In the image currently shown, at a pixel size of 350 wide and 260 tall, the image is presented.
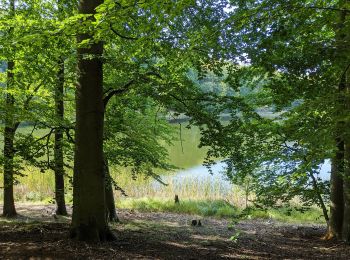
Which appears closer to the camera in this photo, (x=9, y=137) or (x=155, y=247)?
(x=155, y=247)

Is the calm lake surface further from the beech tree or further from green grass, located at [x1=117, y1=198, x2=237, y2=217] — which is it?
the beech tree

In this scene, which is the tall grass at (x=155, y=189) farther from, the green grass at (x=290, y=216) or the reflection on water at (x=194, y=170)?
the green grass at (x=290, y=216)

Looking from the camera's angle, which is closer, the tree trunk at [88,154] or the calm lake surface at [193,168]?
the tree trunk at [88,154]

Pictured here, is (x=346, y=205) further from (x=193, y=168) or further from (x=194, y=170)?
(x=193, y=168)

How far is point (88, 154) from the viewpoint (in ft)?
20.9

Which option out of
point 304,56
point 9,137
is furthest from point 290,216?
point 304,56

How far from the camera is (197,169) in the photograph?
2914 centimetres

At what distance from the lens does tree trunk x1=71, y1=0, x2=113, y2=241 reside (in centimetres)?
635

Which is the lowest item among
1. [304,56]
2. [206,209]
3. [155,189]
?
[206,209]

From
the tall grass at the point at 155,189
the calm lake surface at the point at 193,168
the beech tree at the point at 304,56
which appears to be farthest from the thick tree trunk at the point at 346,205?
the tall grass at the point at 155,189

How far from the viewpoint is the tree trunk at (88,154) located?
6.35 metres

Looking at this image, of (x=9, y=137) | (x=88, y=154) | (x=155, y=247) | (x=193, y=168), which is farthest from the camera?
(x=193, y=168)

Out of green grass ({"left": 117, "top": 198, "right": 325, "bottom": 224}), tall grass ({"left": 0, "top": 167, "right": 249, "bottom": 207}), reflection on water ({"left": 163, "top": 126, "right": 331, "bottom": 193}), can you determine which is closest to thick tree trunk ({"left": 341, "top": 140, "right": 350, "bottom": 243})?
reflection on water ({"left": 163, "top": 126, "right": 331, "bottom": 193})

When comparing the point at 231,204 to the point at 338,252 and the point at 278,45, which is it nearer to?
the point at 338,252
